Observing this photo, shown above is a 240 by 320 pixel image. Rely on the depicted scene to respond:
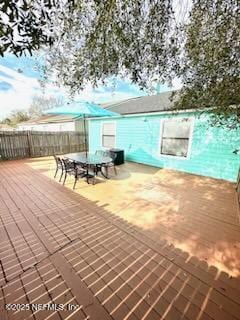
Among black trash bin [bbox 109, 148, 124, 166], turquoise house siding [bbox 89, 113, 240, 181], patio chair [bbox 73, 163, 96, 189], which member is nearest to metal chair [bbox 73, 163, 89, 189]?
patio chair [bbox 73, 163, 96, 189]

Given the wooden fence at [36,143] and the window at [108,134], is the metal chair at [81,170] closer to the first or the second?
the window at [108,134]

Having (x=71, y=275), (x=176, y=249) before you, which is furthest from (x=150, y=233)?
(x=71, y=275)

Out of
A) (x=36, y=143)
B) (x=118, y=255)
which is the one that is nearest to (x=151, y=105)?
(x=36, y=143)

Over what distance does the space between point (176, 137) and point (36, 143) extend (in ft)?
25.3

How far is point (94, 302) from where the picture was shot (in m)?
1.83

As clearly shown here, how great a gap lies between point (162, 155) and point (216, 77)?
17.6 feet

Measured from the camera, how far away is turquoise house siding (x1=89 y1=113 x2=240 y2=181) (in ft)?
19.9

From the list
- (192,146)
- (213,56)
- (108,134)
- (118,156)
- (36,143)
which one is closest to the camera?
(213,56)

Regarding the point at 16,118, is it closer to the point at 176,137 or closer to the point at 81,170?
the point at 81,170

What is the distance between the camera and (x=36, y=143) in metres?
10.2

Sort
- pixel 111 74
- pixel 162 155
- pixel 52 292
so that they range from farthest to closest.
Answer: pixel 162 155 → pixel 111 74 → pixel 52 292

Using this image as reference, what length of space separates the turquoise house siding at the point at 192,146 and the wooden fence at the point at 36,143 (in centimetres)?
273

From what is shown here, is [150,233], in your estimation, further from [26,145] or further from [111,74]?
[26,145]

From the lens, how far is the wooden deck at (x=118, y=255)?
1803 millimetres
